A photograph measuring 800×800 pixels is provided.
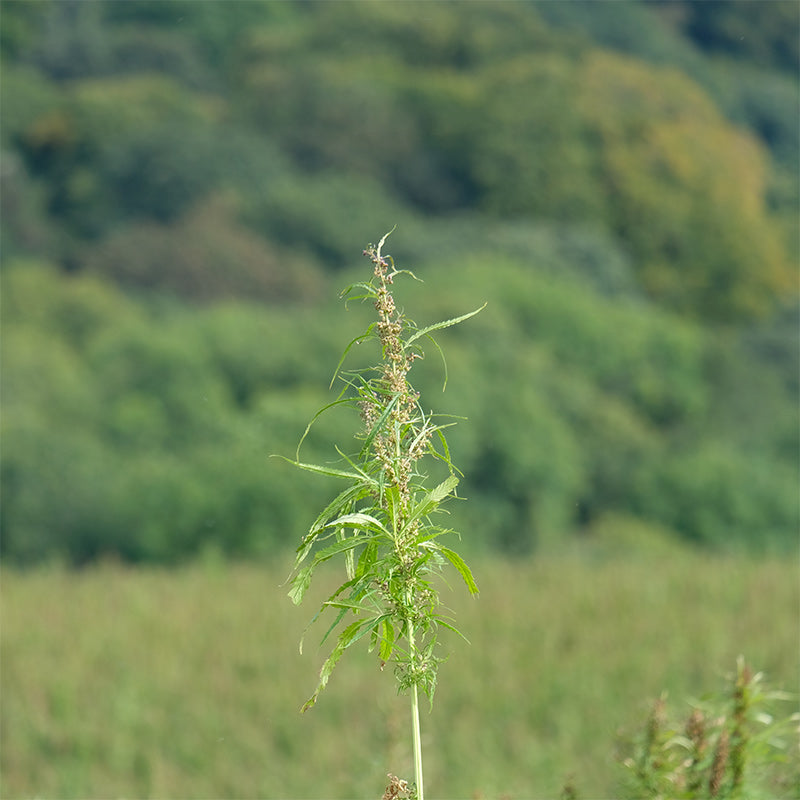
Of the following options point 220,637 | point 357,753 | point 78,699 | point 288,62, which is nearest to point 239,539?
point 220,637

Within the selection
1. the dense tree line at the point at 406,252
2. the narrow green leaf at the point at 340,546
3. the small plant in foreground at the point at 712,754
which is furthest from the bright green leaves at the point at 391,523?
the dense tree line at the point at 406,252

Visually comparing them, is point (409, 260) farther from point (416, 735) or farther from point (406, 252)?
point (416, 735)

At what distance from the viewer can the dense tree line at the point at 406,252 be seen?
2141 cm

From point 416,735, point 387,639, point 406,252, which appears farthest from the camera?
point 406,252

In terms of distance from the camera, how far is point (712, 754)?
78.2 inches

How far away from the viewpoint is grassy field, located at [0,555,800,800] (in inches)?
326

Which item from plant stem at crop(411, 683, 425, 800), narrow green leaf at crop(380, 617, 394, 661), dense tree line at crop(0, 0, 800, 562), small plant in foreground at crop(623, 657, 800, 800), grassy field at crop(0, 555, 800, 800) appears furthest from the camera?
dense tree line at crop(0, 0, 800, 562)

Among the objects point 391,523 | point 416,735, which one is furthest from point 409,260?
point 416,735

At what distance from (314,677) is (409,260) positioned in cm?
2131

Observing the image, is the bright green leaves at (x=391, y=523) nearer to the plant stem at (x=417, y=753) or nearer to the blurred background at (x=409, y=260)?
the plant stem at (x=417, y=753)

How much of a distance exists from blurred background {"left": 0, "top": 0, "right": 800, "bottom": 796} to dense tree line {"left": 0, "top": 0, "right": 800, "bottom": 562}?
0.08 m

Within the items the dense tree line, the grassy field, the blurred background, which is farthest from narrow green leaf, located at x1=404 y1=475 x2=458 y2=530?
the dense tree line

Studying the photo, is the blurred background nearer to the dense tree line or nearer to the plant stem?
the dense tree line

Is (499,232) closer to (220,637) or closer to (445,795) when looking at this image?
(220,637)
